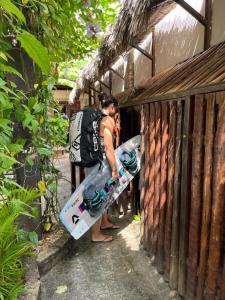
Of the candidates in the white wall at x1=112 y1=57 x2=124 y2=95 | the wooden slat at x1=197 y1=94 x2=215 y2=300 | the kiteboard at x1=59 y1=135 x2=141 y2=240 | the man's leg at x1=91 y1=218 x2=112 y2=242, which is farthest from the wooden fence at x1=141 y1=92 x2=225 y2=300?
the white wall at x1=112 y1=57 x2=124 y2=95

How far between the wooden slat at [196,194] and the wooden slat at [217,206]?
0.61 ft

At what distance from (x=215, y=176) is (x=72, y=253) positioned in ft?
7.87

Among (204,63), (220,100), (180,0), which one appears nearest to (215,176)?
(220,100)

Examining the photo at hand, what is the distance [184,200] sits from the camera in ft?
7.64

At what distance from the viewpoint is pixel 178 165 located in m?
2.41

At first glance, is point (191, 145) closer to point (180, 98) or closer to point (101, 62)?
point (180, 98)

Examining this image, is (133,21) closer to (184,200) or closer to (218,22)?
(218,22)

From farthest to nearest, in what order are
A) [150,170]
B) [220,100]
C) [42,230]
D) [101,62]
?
[101,62], [42,230], [150,170], [220,100]

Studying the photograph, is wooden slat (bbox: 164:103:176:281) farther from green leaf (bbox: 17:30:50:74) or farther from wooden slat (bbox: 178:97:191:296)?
green leaf (bbox: 17:30:50:74)

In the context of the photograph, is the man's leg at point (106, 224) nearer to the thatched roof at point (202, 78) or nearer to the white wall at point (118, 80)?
the thatched roof at point (202, 78)

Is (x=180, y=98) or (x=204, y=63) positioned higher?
(x=204, y=63)

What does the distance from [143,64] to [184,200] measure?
358 cm

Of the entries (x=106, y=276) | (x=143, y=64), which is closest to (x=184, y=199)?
(x=106, y=276)

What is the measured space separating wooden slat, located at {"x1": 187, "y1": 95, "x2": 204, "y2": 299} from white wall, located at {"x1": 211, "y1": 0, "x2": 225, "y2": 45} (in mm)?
1097
